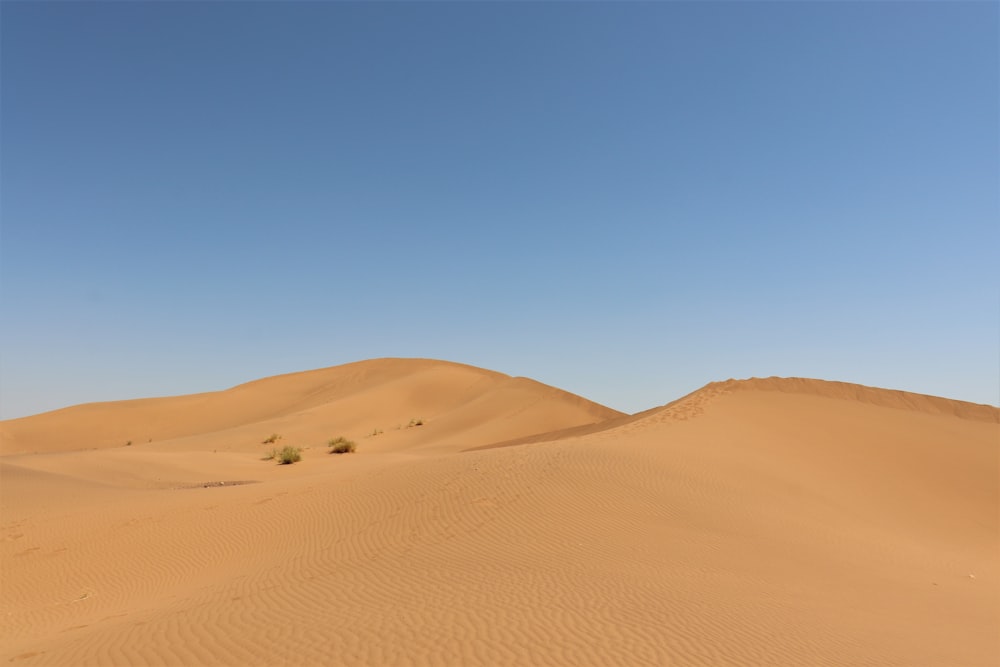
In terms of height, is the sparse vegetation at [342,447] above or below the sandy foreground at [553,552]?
above

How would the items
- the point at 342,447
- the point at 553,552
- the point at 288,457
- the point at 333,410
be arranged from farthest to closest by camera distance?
the point at 333,410 → the point at 342,447 → the point at 288,457 → the point at 553,552

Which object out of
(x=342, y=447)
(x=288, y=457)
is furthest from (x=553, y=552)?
(x=342, y=447)

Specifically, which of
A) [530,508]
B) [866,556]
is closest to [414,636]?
[530,508]

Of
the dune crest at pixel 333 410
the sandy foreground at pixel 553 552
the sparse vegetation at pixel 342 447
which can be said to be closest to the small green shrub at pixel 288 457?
the sandy foreground at pixel 553 552

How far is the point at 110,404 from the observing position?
5575cm

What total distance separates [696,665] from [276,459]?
23.6m

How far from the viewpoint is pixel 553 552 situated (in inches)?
365

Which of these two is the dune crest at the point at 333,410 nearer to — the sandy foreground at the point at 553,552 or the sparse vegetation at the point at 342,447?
the sparse vegetation at the point at 342,447

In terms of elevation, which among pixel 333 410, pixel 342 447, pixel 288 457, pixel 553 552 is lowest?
pixel 553 552

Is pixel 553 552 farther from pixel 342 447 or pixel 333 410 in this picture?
pixel 333 410

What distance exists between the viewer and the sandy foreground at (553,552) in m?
6.34

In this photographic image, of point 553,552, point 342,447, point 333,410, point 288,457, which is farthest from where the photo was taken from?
point 333,410

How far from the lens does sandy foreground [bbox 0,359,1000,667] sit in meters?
6.34

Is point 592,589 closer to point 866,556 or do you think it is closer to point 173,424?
point 866,556
